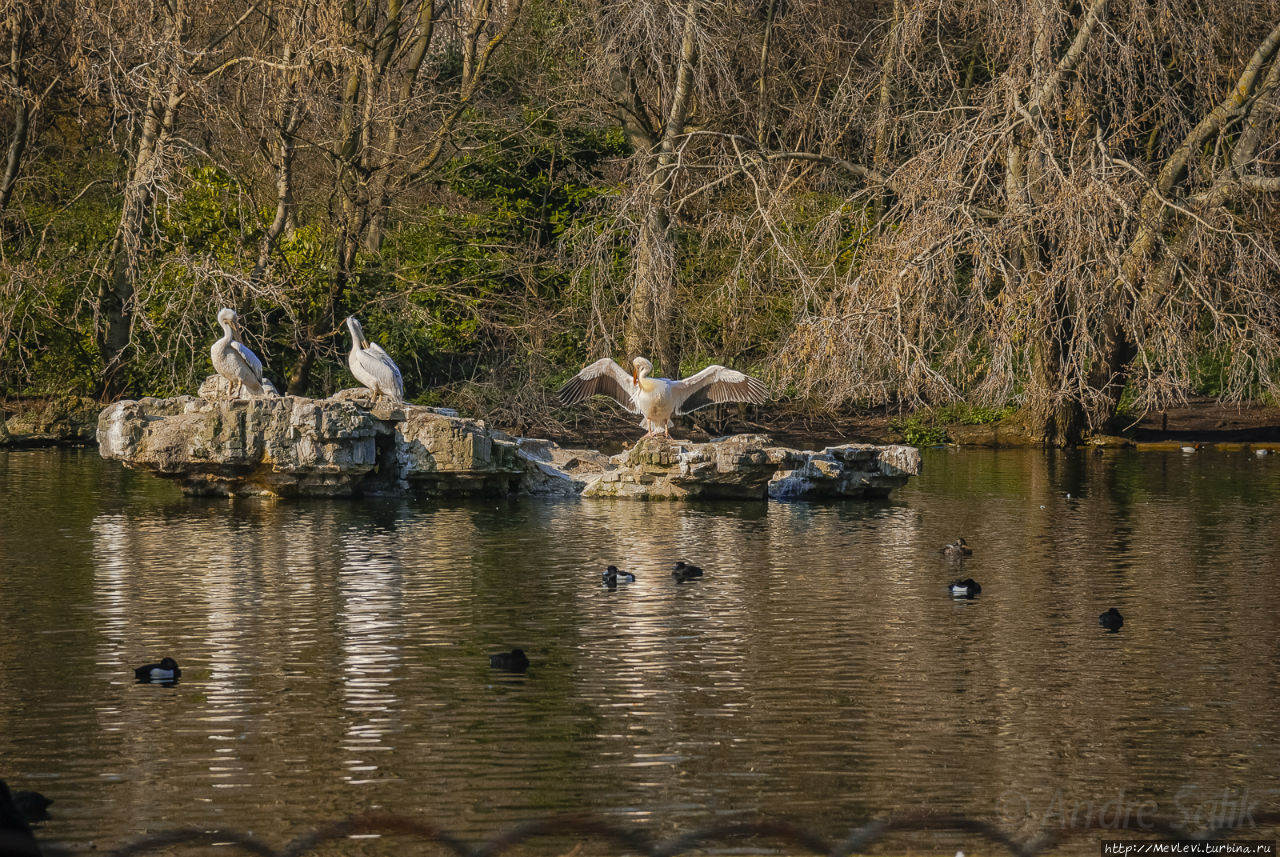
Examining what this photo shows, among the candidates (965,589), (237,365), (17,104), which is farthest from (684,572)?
(17,104)

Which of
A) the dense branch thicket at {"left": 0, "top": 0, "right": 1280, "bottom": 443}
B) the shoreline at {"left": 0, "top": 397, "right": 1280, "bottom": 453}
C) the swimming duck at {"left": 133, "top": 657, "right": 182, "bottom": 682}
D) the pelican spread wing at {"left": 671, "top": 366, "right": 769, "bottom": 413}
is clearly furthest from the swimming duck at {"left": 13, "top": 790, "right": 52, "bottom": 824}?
the shoreline at {"left": 0, "top": 397, "right": 1280, "bottom": 453}

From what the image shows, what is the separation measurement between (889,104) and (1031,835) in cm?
1808

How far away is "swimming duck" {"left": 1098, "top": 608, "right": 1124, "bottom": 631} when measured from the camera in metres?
9.32

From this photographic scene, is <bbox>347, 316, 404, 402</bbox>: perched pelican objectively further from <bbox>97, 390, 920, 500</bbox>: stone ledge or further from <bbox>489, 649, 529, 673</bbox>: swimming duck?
<bbox>489, 649, 529, 673</bbox>: swimming duck

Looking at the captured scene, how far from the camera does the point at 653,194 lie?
20.6 meters

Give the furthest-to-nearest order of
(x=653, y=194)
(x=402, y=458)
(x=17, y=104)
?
(x=17, y=104), (x=653, y=194), (x=402, y=458)

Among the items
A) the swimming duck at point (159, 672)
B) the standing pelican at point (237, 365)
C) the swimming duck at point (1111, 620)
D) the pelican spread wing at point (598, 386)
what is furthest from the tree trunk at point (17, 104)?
the swimming duck at point (1111, 620)

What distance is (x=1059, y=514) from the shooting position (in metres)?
15.2

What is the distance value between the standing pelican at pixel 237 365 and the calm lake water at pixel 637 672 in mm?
2602

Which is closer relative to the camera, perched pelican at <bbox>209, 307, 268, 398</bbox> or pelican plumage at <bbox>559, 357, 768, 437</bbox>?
perched pelican at <bbox>209, 307, 268, 398</bbox>

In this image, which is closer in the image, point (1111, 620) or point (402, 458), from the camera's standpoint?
point (1111, 620)

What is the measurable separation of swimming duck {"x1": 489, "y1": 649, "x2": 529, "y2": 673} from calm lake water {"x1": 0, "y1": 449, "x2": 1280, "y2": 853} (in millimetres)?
81

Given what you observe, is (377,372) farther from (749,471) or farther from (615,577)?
(615,577)

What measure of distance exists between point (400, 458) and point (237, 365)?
1975 millimetres
